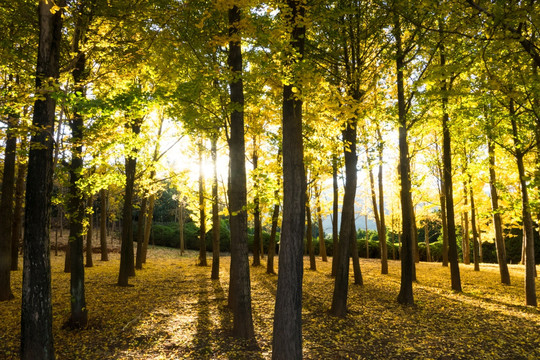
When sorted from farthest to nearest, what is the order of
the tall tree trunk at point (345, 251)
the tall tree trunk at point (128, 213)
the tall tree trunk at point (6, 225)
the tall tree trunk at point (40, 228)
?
1. the tall tree trunk at point (128, 213)
2. the tall tree trunk at point (6, 225)
3. the tall tree trunk at point (345, 251)
4. the tall tree trunk at point (40, 228)

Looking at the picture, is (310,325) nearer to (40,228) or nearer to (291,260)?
(291,260)

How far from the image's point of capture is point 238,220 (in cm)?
660

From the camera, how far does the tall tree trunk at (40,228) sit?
4746 mm

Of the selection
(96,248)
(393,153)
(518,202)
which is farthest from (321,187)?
(96,248)

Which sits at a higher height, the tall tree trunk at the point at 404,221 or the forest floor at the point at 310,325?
the tall tree trunk at the point at 404,221

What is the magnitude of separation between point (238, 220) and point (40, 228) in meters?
3.49

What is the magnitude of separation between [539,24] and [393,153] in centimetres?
1578

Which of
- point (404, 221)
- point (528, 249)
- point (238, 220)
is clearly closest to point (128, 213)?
point (238, 220)

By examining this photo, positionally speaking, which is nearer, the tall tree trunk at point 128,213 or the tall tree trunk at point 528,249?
the tall tree trunk at point 528,249

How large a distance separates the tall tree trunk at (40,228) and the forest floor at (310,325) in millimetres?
1231

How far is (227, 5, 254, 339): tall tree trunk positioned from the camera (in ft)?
21.3

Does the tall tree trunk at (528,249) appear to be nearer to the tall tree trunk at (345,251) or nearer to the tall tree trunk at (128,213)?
the tall tree trunk at (345,251)

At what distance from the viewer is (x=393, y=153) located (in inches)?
772

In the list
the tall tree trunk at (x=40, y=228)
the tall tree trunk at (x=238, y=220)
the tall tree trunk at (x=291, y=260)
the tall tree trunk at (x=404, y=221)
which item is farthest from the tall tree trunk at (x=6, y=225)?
the tall tree trunk at (x=404, y=221)
